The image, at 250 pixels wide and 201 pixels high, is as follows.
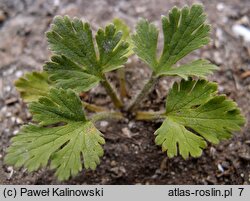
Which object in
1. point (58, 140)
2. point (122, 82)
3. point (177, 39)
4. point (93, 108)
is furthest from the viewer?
point (122, 82)

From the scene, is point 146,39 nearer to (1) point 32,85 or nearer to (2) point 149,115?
(2) point 149,115

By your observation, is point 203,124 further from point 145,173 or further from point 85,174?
point 85,174

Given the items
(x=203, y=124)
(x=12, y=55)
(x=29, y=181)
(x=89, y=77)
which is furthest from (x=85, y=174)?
(x=12, y=55)

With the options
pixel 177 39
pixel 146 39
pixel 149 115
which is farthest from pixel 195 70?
pixel 149 115

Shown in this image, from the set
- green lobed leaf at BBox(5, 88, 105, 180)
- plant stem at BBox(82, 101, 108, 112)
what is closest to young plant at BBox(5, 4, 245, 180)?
green lobed leaf at BBox(5, 88, 105, 180)

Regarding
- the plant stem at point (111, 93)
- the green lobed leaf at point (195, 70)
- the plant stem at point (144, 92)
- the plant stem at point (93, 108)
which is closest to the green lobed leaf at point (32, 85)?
the plant stem at point (93, 108)

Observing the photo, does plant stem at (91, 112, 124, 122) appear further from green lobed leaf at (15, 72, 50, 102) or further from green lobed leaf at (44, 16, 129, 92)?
green lobed leaf at (15, 72, 50, 102)

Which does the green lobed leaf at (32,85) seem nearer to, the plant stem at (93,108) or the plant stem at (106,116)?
the plant stem at (93,108)
